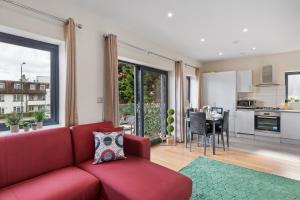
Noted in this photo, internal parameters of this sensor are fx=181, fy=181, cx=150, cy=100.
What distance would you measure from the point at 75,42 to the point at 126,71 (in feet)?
5.31

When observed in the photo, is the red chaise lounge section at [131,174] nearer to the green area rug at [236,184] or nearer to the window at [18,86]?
the green area rug at [236,184]

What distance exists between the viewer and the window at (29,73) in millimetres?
2256

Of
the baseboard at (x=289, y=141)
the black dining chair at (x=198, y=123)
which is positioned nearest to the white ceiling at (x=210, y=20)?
the black dining chair at (x=198, y=123)

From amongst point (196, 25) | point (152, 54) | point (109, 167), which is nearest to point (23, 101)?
point (109, 167)

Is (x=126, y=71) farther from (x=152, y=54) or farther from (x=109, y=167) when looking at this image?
(x=109, y=167)

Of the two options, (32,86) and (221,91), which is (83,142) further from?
(221,91)

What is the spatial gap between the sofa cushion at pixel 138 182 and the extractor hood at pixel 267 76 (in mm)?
4997

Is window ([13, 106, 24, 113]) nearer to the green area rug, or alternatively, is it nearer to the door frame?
the door frame

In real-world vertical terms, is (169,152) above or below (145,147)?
below

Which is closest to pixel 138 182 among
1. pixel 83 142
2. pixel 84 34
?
pixel 83 142

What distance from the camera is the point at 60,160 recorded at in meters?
2.15

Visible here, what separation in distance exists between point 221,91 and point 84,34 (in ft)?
15.8

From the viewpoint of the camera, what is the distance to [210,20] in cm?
313

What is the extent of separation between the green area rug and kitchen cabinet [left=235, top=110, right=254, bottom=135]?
2715mm
